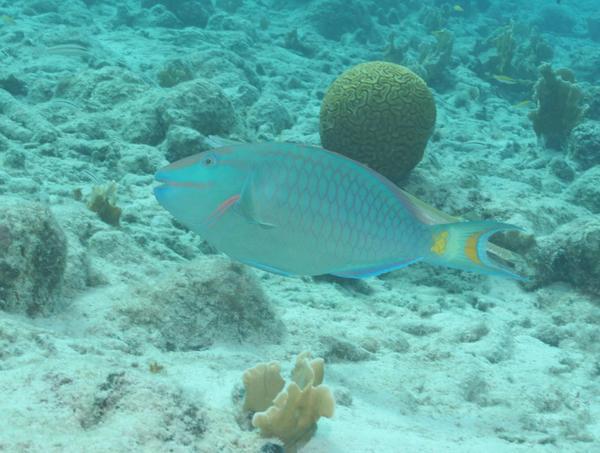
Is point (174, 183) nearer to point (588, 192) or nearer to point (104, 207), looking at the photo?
point (104, 207)

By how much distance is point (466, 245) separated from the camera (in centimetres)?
232

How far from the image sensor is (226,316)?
320 cm

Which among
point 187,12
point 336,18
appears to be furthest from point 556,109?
point 187,12

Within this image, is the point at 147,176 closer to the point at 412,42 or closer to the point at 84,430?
the point at 84,430

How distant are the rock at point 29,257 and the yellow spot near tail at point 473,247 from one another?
2253 millimetres

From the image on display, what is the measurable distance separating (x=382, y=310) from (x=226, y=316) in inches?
66.4

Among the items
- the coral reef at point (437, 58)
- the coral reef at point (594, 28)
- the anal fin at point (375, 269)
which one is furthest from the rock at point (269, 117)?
the coral reef at point (594, 28)

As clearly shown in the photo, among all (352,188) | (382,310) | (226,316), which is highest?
(352,188)

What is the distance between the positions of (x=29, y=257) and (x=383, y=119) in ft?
15.6

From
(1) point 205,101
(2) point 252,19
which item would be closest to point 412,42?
(2) point 252,19

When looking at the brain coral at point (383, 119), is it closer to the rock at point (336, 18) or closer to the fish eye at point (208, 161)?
the fish eye at point (208, 161)

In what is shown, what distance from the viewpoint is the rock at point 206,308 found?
3.03m

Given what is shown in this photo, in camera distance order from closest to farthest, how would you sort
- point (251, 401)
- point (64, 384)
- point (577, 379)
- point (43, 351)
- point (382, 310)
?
point (64, 384) → point (251, 401) → point (43, 351) → point (577, 379) → point (382, 310)

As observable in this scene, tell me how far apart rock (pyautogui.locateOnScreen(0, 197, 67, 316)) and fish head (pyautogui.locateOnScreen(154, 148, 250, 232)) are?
978 millimetres
